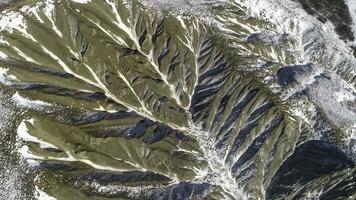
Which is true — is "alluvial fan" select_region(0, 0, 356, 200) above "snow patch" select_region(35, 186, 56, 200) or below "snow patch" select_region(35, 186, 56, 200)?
above

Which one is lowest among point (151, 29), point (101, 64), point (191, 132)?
point (191, 132)

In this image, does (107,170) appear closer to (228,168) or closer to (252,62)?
(228,168)

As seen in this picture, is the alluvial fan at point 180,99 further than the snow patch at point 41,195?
Yes

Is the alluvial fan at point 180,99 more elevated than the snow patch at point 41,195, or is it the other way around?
the alluvial fan at point 180,99

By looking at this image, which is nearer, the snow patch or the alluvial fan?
the snow patch

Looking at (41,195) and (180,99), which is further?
(180,99)

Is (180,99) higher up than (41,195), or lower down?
higher up

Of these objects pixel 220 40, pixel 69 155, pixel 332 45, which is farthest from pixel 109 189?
pixel 332 45

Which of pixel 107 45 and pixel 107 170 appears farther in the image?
pixel 107 45
